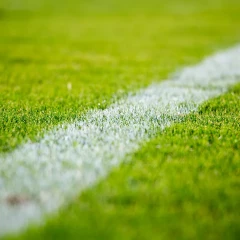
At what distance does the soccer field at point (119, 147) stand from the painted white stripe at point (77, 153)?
0.05 feet

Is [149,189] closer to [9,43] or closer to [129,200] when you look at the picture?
[129,200]

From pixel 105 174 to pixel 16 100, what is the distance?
170 inches

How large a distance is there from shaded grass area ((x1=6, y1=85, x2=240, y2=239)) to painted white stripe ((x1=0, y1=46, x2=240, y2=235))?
0.25 m

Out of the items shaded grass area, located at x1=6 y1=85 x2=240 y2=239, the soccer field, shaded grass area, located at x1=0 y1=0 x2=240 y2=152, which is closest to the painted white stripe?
the soccer field

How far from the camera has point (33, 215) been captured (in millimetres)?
3896

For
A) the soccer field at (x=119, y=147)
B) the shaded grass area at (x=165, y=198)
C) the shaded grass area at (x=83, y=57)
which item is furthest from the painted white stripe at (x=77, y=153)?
the shaded grass area at (x=83, y=57)

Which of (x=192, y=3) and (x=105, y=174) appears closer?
(x=105, y=174)

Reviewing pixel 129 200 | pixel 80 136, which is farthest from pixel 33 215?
pixel 80 136

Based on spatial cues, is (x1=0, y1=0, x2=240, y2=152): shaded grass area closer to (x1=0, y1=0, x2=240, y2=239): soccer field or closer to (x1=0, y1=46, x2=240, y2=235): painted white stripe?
(x1=0, y1=0, x2=240, y2=239): soccer field

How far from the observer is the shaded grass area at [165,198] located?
3.67 metres

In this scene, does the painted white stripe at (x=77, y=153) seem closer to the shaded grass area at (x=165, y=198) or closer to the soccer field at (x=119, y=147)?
the soccer field at (x=119, y=147)

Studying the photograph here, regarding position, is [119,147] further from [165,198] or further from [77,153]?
[165,198]

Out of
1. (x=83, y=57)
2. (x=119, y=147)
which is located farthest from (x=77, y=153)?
(x=83, y=57)

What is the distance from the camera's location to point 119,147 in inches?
220
